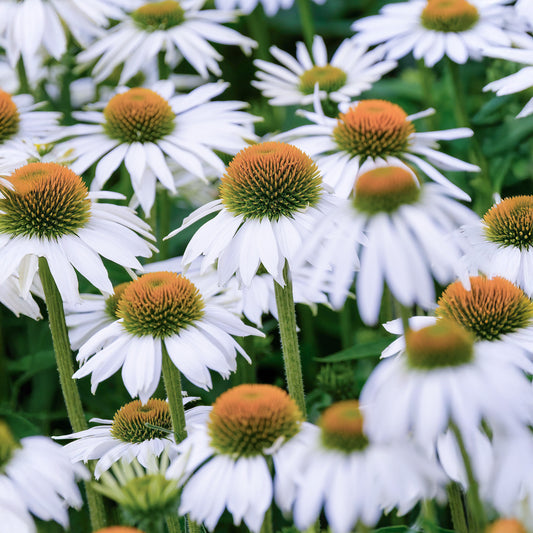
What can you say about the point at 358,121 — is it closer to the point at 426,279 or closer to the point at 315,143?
the point at 315,143

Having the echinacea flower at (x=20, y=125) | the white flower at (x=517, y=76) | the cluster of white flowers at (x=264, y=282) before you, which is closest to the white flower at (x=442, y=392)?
the cluster of white flowers at (x=264, y=282)

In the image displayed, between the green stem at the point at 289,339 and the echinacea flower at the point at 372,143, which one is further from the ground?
the echinacea flower at the point at 372,143

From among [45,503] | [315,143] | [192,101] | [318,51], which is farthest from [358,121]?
[45,503]

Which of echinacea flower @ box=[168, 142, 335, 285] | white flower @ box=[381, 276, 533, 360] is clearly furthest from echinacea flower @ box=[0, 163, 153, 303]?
Result: white flower @ box=[381, 276, 533, 360]

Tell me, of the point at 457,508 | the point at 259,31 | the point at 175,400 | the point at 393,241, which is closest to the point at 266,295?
the point at 175,400

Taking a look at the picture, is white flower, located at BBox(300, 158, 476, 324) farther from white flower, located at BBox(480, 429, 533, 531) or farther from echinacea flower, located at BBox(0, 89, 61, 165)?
echinacea flower, located at BBox(0, 89, 61, 165)

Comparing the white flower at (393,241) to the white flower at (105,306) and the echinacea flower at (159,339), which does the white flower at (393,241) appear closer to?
the echinacea flower at (159,339)
